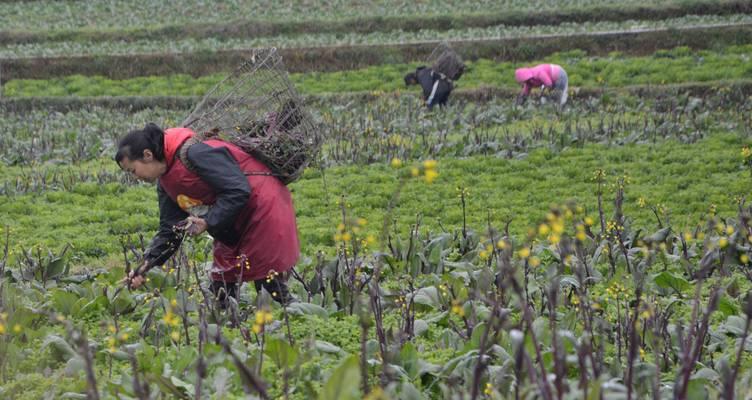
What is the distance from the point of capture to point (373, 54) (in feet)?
82.6

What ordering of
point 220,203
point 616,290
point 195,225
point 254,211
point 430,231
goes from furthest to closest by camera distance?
point 430,231 < point 254,211 < point 220,203 < point 195,225 < point 616,290

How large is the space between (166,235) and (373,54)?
19741 millimetres

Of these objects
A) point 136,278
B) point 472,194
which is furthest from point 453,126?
point 136,278

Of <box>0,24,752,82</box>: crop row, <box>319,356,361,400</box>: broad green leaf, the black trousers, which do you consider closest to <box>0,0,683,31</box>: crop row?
<box>0,24,752,82</box>: crop row

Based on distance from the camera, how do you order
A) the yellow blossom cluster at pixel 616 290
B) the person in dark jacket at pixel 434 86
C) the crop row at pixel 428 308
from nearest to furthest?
the crop row at pixel 428 308, the yellow blossom cluster at pixel 616 290, the person in dark jacket at pixel 434 86

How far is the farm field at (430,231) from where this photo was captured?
12.8 ft

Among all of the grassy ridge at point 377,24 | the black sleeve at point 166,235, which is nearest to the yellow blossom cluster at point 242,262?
the black sleeve at point 166,235

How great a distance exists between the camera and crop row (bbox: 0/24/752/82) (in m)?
23.9

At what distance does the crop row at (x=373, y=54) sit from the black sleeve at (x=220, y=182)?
19.5 m

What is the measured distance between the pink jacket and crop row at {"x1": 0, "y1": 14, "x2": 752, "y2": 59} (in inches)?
366

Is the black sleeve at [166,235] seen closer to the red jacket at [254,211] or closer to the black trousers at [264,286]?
the red jacket at [254,211]

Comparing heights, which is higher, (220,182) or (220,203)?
(220,182)

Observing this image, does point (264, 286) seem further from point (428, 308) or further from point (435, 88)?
point (435, 88)

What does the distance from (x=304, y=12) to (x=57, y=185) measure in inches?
1009
